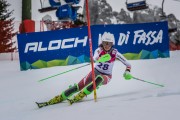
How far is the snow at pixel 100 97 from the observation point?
414cm

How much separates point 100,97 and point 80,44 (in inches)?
222

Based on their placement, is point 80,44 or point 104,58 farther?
point 80,44

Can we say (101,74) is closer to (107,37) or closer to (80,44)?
(107,37)

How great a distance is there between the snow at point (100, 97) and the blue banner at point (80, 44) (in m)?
0.60

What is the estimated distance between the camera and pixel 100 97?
601 cm

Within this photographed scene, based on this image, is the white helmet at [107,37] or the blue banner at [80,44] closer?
the white helmet at [107,37]

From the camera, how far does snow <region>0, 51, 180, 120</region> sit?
4137 mm

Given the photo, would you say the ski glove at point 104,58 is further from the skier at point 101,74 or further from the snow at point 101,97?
the snow at point 101,97

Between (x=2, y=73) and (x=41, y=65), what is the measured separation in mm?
1240

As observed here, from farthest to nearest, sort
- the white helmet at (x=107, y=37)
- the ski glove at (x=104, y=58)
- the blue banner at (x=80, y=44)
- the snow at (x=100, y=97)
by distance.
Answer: the blue banner at (x=80, y=44)
the ski glove at (x=104, y=58)
the white helmet at (x=107, y=37)
the snow at (x=100, y=97)

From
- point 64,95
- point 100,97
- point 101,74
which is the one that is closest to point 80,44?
point 100,97

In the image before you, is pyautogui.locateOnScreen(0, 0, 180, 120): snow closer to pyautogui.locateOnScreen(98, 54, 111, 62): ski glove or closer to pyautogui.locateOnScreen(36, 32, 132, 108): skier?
pyautogui.locateOnScreen(36, 32, 132, 108): skier

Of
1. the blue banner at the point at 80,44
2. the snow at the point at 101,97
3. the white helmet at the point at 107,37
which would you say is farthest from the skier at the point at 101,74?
the blue banner at the point at 80,44

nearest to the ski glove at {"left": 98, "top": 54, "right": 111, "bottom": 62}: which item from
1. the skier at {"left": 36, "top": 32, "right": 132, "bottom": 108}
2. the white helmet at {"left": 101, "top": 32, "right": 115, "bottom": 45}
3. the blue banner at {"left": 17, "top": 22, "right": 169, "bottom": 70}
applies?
the skier at {"left": 36, "top": 32, "right": 132, "bottom": 108}
